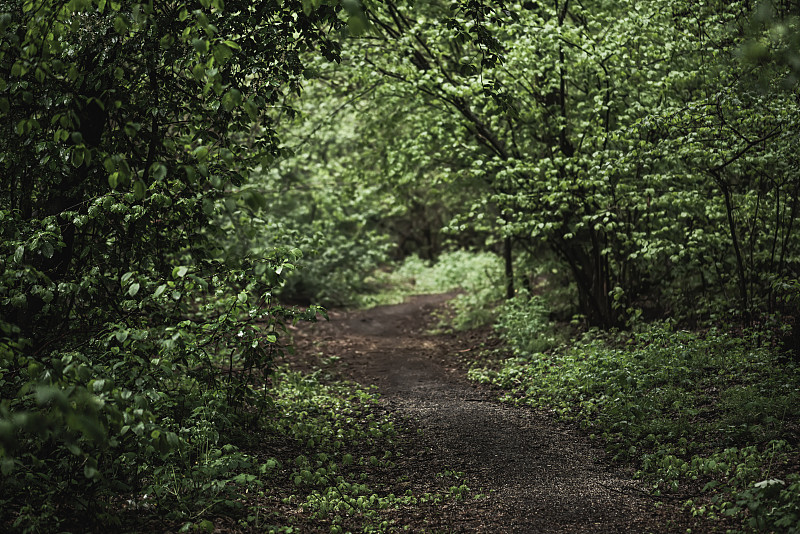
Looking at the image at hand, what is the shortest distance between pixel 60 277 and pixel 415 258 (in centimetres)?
2316

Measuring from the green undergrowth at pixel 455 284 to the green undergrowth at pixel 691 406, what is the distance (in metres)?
4.85

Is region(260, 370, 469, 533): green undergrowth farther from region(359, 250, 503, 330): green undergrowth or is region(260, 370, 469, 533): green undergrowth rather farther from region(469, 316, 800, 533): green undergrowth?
region(359, 250, 503, 330): green undergrowth

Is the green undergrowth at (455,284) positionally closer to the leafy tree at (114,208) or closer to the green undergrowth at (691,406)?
the green undergrowth at (691,406)

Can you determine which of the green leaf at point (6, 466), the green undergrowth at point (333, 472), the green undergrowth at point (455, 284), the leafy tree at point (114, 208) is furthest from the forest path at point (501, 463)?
the green undergrowth at point (455, 284)

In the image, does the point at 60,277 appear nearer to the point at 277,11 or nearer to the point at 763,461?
the point at 277,11

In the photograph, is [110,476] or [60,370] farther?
[110,476]

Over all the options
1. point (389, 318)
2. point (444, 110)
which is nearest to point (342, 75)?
point (444, 110)

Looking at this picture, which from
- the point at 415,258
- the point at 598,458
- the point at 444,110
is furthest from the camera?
the point at 415,258

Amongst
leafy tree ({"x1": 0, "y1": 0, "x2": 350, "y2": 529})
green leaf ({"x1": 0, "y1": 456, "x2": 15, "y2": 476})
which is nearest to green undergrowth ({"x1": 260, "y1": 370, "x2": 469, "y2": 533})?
leafy tree ({"x1": 0, "y1": 0, "x2": 350, "y2": 529})

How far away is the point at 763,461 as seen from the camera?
14.4ft

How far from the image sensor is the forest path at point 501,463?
4188mm

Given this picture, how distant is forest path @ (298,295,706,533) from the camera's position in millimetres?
4188

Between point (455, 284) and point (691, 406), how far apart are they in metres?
15.5

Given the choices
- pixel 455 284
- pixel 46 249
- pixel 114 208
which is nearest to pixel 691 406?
pixel 114 208
